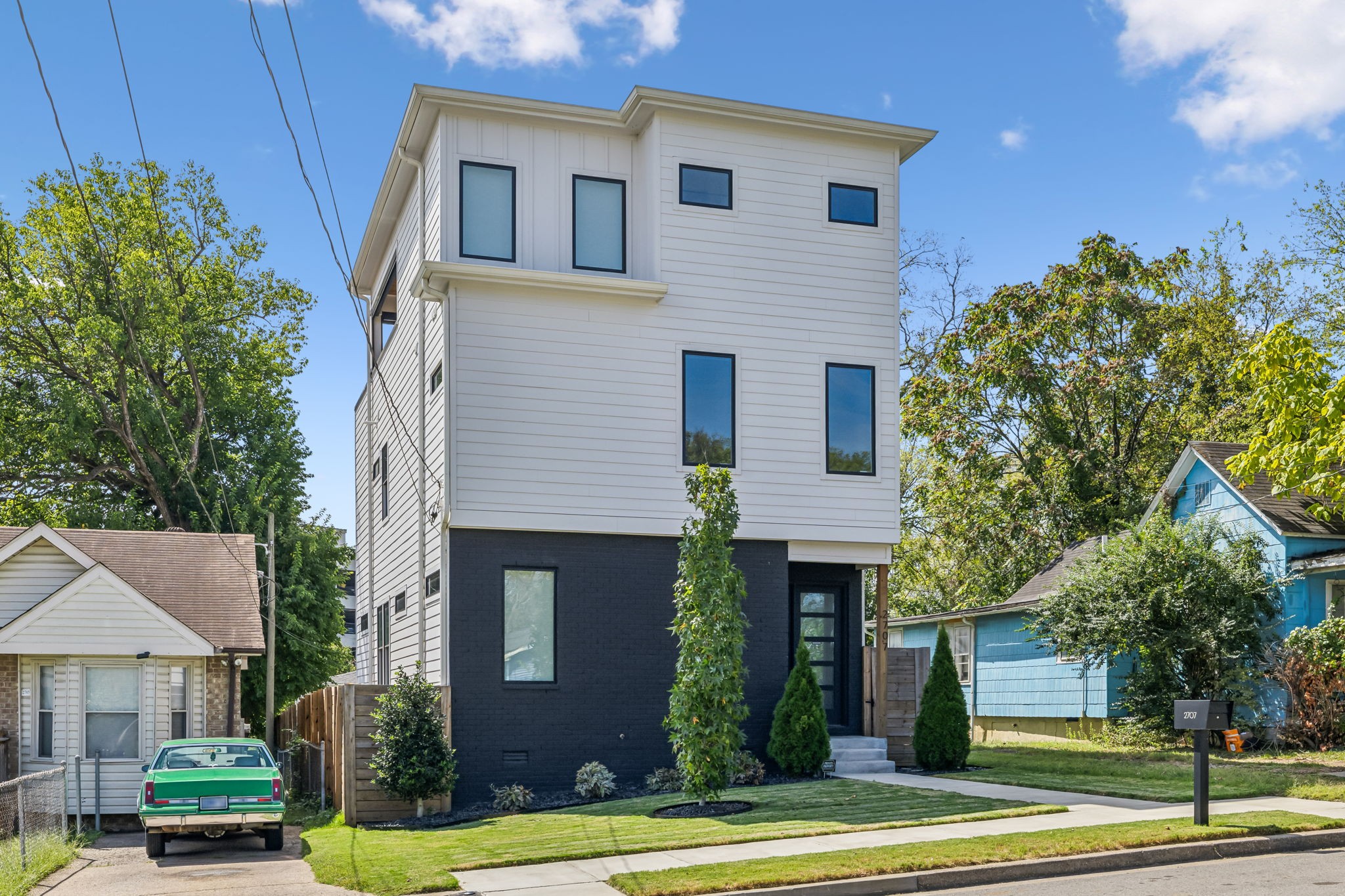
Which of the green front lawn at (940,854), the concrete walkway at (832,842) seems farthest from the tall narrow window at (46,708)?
the green front lawn at (940,854)

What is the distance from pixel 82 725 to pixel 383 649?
522cm

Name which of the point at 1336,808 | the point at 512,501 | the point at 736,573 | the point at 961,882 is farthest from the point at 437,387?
the point at 1336,808

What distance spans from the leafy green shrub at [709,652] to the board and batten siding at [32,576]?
12104mm

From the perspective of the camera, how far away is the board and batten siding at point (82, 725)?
20281 mm

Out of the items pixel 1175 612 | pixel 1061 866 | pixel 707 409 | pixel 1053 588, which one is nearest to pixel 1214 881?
pixel 1061 866

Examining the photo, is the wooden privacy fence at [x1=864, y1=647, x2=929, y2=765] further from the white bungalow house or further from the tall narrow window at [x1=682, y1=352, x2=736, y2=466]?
the white bungalow house

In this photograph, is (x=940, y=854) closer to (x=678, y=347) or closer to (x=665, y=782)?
(x=665, y=782)

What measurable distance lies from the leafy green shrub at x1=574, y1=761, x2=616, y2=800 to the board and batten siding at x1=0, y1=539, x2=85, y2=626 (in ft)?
33.0

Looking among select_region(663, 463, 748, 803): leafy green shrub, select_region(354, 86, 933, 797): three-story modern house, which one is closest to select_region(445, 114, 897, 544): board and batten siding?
select_region(354, 86, 933, 797): three-story modern house

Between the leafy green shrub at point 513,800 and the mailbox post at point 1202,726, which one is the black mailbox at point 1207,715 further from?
the leafy green shrub at point 513,800

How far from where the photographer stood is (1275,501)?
23.4 m

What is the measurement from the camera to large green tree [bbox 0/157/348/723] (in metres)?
36.8

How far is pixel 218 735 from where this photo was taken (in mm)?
21438

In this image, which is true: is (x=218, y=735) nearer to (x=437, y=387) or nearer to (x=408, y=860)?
(x=437, y=387)
